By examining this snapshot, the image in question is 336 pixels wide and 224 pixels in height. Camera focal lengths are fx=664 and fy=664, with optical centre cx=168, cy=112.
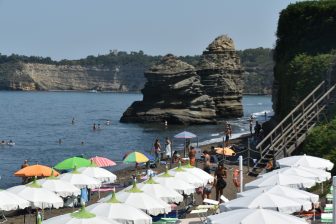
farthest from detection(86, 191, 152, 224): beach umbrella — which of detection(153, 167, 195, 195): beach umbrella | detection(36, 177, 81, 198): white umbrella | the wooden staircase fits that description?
the wooden staircase

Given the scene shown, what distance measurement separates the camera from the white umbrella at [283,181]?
66.2 feet

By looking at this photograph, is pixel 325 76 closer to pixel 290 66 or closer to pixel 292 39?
pixel 290 66

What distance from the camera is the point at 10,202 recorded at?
742 inches

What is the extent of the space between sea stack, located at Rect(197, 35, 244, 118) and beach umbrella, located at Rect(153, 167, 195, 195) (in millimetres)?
87782

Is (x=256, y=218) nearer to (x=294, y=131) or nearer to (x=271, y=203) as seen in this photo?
(x=271, y=203)

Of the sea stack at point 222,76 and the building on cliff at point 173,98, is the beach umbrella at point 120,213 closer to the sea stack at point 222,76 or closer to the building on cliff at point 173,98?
the building on cliff at point 173,98

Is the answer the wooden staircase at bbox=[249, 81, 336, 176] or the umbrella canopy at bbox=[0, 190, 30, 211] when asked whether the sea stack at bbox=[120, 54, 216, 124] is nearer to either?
the wooden staircase at bbox=[249, 81, 336, 176]

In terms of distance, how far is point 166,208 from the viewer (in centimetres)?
1848

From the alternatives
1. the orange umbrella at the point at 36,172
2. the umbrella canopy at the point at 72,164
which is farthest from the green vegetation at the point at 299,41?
the orange umbrella at the point at 36,172

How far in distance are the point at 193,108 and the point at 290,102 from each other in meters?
56.9

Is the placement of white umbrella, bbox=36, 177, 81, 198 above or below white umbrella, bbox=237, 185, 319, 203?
below

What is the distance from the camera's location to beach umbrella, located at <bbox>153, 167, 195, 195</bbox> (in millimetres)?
21984

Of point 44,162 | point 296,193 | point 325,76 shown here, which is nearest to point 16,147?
point 44,162

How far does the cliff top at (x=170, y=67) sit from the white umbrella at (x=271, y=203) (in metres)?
79.8
